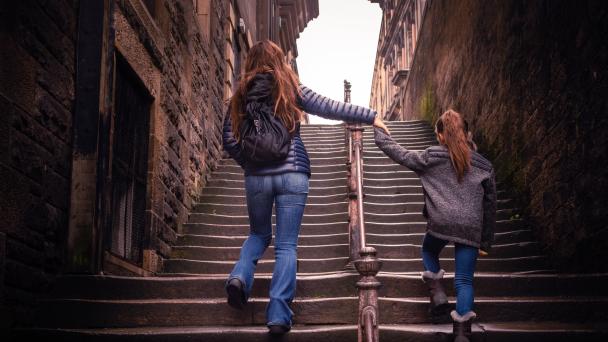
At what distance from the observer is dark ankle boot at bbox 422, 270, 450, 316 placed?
4477 millimetres

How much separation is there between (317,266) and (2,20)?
3514mm

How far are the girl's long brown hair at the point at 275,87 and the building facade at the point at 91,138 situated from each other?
1261 mm

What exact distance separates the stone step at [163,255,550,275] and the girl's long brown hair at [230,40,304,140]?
2.65 metres

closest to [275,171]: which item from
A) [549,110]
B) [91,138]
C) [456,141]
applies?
[456,141]

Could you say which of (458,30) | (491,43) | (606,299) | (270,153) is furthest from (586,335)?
(458,30)

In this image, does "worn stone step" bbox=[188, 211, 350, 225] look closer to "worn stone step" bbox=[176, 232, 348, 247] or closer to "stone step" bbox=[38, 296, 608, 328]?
"worn stone step" bbox=[176, 232, 348, 247]

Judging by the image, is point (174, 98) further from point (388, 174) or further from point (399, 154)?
point (399, 154)

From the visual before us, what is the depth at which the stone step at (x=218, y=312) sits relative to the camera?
4496 mm

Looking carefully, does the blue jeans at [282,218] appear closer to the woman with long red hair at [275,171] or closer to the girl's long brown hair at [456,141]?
the woman with long red hair at [275,171]

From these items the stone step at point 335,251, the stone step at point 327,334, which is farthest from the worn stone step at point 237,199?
the stone step at point 327,334

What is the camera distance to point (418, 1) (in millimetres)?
19656

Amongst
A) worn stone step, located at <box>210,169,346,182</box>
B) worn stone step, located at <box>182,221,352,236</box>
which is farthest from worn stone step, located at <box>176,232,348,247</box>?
worn stone step, located at <box>210,169,346,182</box>

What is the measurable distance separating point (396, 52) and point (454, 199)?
22.6 metres

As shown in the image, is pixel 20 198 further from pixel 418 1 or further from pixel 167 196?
pixel 418 1
